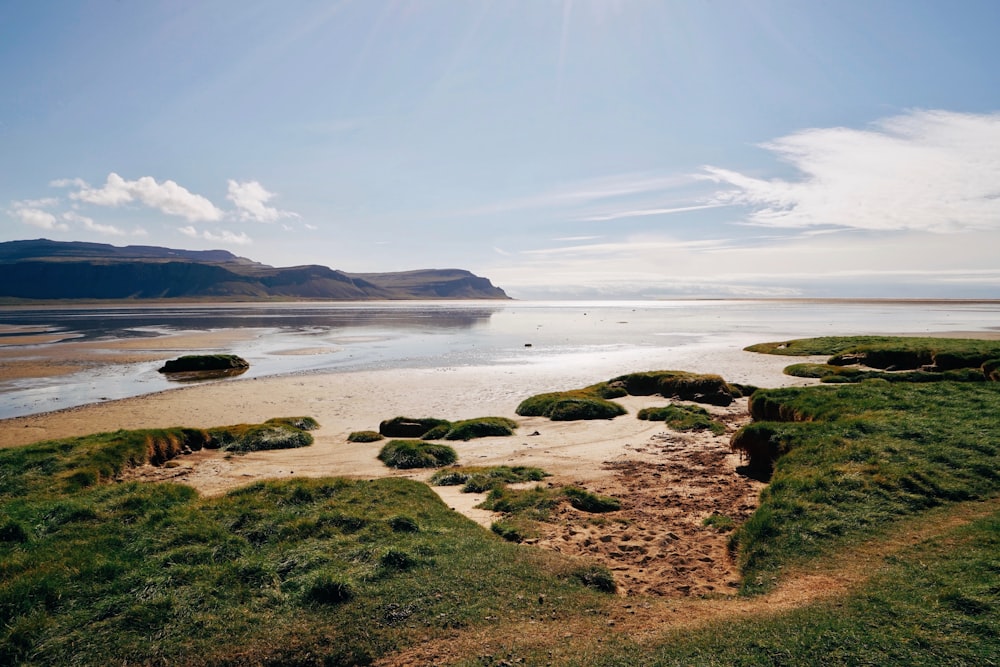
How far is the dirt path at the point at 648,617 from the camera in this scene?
7277mm

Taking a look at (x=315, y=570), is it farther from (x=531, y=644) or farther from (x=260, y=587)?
(x=531, y=644)

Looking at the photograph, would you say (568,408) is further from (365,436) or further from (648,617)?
(648,617)

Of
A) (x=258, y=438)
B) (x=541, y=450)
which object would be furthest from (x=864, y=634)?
(x=258, y=438)

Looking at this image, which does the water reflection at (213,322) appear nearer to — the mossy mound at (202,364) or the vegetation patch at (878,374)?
the mossy mound at (202,364)

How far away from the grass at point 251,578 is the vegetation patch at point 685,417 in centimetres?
1369

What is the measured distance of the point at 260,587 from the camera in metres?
8.84

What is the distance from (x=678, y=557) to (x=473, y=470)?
8010 millimetres

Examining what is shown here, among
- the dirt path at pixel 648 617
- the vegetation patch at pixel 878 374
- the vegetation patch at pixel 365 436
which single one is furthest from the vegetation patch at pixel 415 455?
the vegetation patch at pixel 878 374

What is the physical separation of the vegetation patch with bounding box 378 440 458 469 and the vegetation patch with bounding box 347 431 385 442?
8.77 feet

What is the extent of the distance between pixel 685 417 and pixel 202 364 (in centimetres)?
4173

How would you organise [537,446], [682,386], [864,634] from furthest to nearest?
[682,386], [537,446], [864,634]

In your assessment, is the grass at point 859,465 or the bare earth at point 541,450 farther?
the bare earth at point 541,450

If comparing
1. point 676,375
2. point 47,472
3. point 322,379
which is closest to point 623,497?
point 47,472

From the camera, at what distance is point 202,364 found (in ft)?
155
